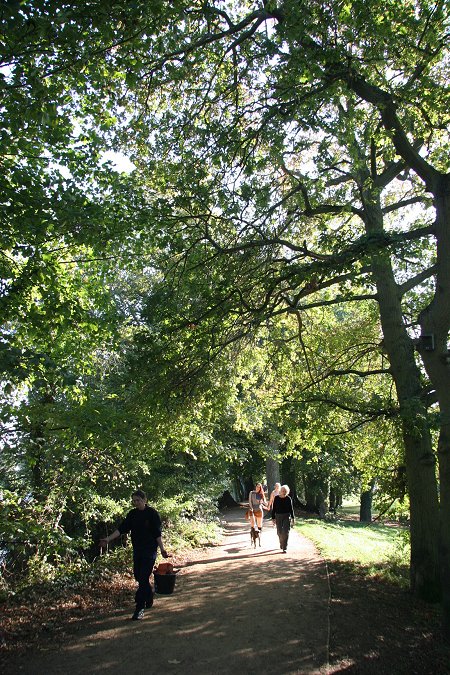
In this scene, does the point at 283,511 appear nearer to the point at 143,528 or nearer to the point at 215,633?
the point at 143,528

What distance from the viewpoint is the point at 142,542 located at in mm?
7637

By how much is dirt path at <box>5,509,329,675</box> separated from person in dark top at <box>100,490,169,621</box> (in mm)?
300

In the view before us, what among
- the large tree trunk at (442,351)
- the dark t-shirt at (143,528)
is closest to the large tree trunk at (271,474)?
the large tree trunk at (442,351)

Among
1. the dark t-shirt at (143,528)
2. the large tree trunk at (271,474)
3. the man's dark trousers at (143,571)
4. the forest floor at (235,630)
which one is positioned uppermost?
the large tree trunk at (271,474)

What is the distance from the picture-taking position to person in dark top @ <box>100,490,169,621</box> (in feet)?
24.4

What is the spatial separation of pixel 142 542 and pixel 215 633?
5.53 feet

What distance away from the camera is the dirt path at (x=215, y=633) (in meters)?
5.65

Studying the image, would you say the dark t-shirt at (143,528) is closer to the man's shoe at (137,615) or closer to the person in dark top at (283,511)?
the man's shoe at (137,615)

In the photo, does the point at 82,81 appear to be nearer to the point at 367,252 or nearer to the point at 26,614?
the point at 367,252

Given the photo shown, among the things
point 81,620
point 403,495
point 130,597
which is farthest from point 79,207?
point 403,495

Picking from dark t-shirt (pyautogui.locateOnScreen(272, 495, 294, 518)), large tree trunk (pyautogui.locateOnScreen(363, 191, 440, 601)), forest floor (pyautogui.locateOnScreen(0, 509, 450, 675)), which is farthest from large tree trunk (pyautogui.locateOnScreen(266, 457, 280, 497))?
large tree trunk (pyautogui.locateOnScreen(363, 191, 440, 601))

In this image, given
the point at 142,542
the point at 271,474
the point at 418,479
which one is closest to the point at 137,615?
the point at 142,542

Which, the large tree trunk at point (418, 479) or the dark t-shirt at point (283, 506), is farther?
the dark t-shirt at point (283, 506)

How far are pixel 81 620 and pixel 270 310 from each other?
231 inches
